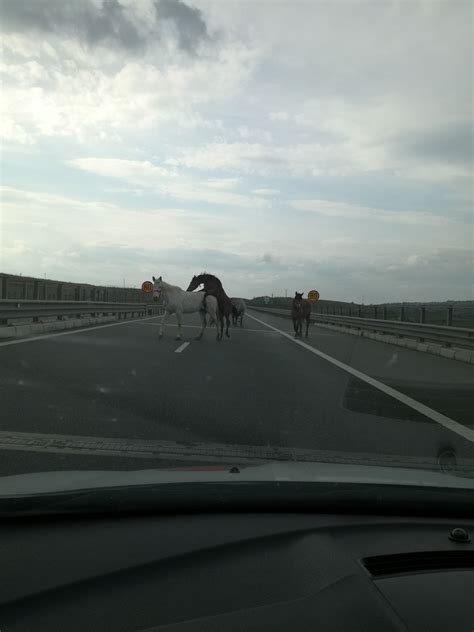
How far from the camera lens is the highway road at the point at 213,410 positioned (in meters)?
5.82

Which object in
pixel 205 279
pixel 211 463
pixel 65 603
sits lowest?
pixel 211 463

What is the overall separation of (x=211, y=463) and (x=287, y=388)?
473 centimetres

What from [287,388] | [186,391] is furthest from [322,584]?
[287,388]

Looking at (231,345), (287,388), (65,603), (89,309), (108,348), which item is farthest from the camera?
(89,309)

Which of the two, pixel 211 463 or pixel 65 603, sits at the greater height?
pixel 65 603

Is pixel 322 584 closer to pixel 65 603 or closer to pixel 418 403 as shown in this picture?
pixel 65 603

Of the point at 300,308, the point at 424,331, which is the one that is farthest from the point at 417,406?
the point at 300,308

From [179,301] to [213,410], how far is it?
1138cm

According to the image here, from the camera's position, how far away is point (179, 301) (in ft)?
62.5

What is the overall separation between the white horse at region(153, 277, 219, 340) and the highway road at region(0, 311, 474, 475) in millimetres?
4591

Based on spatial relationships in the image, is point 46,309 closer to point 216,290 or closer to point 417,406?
point 216,290

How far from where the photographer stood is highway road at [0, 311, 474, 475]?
229 inches

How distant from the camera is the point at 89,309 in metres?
24.8

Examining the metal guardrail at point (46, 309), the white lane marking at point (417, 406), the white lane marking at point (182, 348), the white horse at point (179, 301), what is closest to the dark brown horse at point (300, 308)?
the white horse at point (179, 301)
